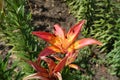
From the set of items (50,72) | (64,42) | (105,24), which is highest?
(64,42)

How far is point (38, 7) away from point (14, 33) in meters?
1.36

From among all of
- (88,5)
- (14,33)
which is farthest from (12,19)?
(88,5)

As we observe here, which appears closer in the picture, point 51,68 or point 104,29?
point 51,68

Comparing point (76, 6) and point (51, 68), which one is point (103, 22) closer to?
point (76, 6)

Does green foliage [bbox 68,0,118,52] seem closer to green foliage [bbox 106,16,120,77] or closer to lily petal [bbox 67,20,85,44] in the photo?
green foliage [bbox 106,16,120,77]

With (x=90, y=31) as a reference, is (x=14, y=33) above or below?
above

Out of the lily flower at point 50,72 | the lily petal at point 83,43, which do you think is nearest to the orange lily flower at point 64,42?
the lily petal at point 83,43

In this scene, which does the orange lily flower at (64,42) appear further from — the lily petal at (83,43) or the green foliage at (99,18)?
the green foliage at (99,18)

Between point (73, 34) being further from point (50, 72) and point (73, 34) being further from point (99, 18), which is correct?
point (99, 18)

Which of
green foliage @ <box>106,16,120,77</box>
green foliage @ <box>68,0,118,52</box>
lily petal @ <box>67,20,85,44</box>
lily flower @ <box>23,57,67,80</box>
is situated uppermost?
lily petal @ <box>67,20,85,44</box>

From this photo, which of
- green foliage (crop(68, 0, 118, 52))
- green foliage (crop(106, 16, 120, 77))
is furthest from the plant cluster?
green foliage (crop(68, 0, 118, 52))

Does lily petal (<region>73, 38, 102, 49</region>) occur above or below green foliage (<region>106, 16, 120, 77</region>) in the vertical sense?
above

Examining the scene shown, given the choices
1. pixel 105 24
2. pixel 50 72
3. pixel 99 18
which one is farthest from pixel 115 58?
pixel 50 72

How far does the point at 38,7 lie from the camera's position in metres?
4.77
